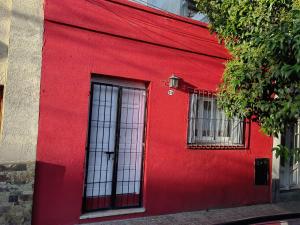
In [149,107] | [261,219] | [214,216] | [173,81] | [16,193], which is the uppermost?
[173,81]

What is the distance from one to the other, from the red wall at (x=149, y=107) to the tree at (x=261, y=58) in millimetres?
827

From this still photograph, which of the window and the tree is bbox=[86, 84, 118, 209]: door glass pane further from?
the tree

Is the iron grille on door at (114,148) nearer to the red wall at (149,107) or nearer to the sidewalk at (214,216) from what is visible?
the red wall at (149,107)

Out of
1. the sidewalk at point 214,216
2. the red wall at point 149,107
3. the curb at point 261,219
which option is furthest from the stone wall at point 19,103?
the curb at point 261,219

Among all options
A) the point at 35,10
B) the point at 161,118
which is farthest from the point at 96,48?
the point at 161,118

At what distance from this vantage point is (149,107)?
692 cm

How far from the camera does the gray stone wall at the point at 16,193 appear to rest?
5.48 meters

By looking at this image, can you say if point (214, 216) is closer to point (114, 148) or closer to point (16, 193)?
point (114, 148)

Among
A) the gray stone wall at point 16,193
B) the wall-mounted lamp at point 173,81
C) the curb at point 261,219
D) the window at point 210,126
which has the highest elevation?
the wall-mounted lamp at point 173,81

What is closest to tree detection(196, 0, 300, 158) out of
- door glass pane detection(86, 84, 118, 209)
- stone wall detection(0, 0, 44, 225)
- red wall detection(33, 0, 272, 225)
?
red wall detection(33, 0, 272, 225)

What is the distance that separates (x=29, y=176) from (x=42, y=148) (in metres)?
0.46

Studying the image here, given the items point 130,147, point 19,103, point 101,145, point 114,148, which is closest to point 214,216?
point 130,147

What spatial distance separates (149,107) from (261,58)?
94.0 inches

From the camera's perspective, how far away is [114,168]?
22.0 ft
